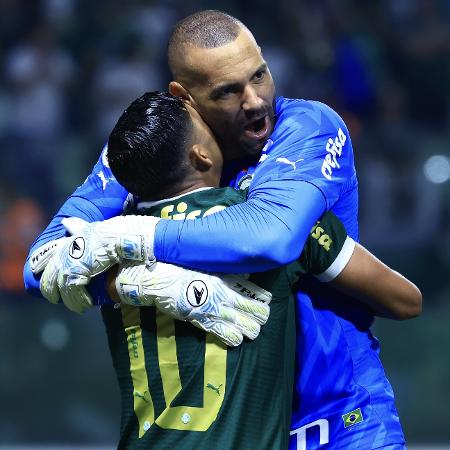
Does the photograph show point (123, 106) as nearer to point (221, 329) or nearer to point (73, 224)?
point (73, 224)

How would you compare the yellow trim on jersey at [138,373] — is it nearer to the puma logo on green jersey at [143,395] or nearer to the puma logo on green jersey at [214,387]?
the puma logo on green jersey at [143,395]

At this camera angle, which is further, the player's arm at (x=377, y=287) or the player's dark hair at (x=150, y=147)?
the player's arm at (x=377, y=287)

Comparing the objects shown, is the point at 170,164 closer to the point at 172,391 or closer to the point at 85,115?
the point at 172,391

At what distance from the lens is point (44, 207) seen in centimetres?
649

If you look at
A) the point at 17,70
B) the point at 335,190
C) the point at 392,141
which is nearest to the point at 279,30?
the point at 392,141

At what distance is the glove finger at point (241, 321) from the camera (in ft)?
7.55

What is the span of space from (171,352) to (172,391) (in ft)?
0.28

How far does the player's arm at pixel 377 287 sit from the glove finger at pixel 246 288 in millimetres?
218

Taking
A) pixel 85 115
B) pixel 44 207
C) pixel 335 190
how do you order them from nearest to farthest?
pixel 335 190 < pixel 44 207 < pixel 85 115

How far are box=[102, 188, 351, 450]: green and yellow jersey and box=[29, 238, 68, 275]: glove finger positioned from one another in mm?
234

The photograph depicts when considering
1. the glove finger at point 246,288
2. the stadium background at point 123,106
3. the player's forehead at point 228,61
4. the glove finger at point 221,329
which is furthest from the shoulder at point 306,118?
the stadium background at point 123,106

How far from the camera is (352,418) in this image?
104 inches

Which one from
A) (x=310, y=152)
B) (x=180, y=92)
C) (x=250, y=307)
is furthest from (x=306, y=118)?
(x=250, y=307)

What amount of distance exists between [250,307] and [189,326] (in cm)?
14
